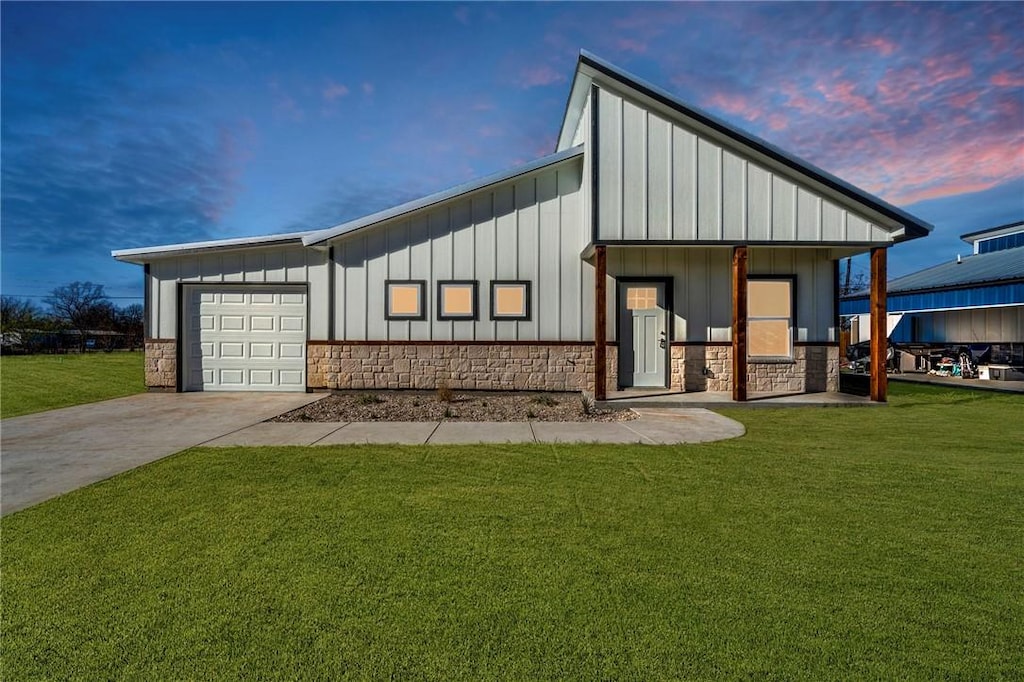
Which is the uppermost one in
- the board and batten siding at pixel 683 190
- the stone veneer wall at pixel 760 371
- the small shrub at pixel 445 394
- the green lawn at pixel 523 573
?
the board and batten siding at pixel 683 190

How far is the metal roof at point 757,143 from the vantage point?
898 centimetres

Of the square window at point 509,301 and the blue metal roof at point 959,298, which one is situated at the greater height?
the blue metal roof at point 959,298

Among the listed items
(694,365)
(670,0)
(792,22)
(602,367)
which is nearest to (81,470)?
(602,367)

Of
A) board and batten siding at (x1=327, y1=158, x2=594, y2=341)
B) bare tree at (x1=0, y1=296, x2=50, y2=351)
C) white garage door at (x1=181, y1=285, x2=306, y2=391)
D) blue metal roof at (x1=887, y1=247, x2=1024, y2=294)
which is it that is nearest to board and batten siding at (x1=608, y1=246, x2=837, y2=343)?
board and batten siding at (x1=327, y1=158, x2=594, y2=341)

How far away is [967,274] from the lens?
2148cm

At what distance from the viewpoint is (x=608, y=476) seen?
4.63 m

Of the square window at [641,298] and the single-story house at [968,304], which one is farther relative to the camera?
the single-story house at [968,304]

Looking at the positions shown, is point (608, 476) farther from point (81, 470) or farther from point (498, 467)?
point (81, 470)

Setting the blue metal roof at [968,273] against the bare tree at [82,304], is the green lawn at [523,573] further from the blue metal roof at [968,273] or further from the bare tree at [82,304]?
the bare tree at [82,304]

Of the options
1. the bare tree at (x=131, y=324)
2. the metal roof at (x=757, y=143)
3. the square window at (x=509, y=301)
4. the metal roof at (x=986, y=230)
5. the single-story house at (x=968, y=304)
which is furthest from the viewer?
the bare tree at (x=131, y=324)

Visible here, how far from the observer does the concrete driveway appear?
4551mm

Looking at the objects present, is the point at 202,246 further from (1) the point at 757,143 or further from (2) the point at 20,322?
(2) the point at 20,322

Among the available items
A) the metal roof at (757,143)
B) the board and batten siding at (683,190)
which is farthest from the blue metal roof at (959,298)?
the board and batten siding at (683,190)

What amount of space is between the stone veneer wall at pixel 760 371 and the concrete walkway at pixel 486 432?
8.95 ft
